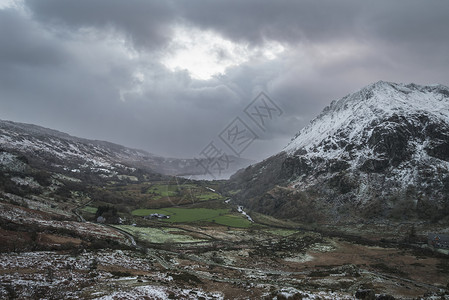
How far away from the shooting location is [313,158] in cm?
18400

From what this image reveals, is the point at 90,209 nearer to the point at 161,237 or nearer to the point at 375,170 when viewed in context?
the point at 161,237

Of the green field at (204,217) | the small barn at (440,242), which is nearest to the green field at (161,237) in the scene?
the green field at (204,217)

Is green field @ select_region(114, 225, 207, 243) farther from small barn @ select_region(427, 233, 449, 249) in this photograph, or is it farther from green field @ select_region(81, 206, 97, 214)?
small barn @ select_region(427, 233, 449, 249)

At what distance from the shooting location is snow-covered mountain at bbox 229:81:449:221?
394ft

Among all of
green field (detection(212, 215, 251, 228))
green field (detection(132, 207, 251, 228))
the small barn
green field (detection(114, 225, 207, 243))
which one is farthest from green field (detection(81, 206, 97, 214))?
the small barn

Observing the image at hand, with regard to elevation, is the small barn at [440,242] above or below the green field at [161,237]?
above

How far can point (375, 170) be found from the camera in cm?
14325

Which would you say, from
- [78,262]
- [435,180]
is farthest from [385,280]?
[435,180]

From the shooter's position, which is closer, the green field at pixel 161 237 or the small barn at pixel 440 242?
the green field at pixel 161 237

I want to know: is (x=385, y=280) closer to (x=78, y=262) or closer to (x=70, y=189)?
(x=78, y=262)

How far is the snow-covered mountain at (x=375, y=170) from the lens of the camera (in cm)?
12012

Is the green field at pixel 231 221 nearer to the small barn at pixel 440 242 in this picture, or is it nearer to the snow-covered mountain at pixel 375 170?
the snow-covered mountain at pixel 375 170

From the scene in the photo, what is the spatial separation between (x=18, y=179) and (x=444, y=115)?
241735 mm

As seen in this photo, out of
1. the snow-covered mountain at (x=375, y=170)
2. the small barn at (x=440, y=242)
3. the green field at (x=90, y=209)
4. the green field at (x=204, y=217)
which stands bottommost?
the green field at (x=90, y=209)
